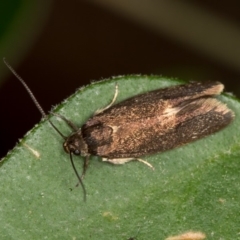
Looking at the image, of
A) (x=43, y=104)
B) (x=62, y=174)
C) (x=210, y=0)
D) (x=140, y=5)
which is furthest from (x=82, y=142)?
(x=210, y=0)

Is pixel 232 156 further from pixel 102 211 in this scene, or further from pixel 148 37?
pixel 148 37

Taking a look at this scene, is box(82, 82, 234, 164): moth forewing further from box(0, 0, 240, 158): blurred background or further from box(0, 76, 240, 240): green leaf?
box(0, 0, 240, 158): blurred background

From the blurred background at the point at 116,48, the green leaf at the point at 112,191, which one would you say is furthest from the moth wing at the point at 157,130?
the blurred background at the point at 116,48

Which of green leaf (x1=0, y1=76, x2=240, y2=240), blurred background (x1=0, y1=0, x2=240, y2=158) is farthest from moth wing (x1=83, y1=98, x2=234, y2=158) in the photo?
blurred background (x1=0, y1=0, x2=240, y2=158)

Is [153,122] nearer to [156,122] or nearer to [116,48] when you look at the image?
[156,122]

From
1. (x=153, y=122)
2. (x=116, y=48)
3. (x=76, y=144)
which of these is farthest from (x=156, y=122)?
(x=116, y=48)

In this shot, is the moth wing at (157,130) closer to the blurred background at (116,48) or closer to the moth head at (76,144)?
the moth head at (76,144)
